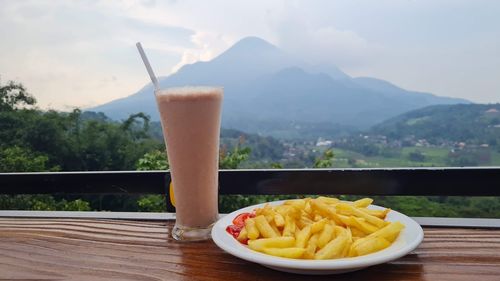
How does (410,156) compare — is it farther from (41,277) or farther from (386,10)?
(386,10)

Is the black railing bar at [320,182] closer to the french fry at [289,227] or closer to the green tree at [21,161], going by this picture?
the french fry at [289,227]

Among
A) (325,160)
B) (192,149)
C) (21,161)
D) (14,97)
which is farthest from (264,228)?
(14,97)

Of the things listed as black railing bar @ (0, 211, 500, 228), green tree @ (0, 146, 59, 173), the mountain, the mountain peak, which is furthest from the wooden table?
the mountain peak

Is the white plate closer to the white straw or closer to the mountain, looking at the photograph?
the white straw

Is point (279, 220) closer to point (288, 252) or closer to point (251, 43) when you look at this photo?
point (288, 252)

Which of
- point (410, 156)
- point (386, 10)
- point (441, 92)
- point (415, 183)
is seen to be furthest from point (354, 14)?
point (415, 183)
